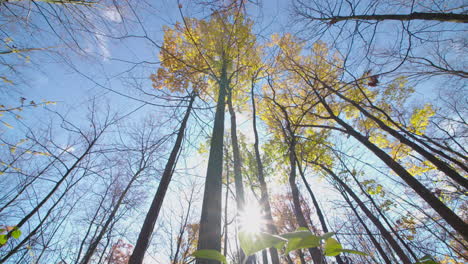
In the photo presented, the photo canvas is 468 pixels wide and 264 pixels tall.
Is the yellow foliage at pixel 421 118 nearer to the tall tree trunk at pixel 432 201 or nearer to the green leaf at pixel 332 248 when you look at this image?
the tall tree trunk at pixel 432 201

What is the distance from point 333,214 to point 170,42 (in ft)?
23.4

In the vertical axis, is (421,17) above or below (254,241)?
above

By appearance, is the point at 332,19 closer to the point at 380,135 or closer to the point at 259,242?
the point at 259,242

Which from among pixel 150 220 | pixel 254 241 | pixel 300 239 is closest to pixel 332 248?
pixel 300 239

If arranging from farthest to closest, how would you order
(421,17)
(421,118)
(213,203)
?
(421,118), (421,17), (213,203)

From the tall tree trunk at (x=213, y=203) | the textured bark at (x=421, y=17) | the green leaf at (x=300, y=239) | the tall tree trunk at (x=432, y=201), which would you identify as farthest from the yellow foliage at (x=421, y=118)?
the green leaf at (x=300, y=239)

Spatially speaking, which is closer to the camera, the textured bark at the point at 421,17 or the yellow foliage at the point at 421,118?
the textured bark at the point at 421,17

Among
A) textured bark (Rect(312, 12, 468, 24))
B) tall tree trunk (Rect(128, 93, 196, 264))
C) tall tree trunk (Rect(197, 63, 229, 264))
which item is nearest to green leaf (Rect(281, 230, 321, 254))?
tall tree trunk (Rect(197, 63, 229, 264))

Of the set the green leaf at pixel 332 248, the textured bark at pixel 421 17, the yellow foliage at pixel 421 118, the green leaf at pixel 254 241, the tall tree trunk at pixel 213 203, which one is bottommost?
the green leaf at pixel 332 248

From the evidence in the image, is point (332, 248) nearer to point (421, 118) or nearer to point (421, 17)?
point (421, 17)

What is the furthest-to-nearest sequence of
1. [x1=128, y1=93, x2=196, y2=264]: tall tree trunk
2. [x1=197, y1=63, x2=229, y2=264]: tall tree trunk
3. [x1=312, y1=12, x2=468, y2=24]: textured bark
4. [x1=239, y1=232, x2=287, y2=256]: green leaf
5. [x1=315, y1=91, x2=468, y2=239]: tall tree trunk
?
[x1=128, y1=93, x2=196, y2=264]: tall tree trunk < [x1=315, y1=91, x2=468, y2=239]: tall tree trunk < [x1=312, y1=12, x2=468, y2=24]: textured bark < [x1=197, y1=63, x2=229, y2=264]: tall tree trunk < [x1=239, y1=232, x2=287, y2=256]: green leaf

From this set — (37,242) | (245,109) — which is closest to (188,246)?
(37,242)

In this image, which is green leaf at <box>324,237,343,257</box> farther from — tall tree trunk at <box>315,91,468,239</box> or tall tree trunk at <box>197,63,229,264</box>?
tall tree trunk at <box>315,91,468,239</box>

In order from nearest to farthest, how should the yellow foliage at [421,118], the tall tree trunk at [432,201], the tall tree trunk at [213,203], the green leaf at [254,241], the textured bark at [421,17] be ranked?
the green leaf at [254,241]
the tall tree trunk at [213,203]
the textured bark at [421,17]
the tall tree trunk at [432,201]
the yellow foliage at [421,118]
